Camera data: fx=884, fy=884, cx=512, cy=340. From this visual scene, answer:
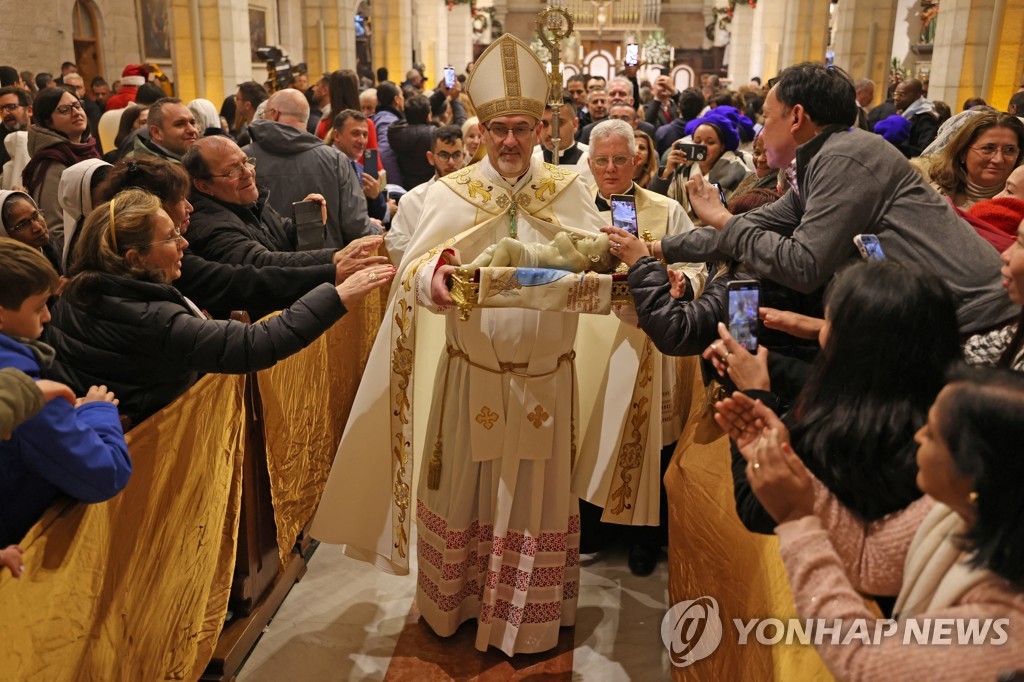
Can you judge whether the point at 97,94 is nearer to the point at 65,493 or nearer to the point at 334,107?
the point at 334,107

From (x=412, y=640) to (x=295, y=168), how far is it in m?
2.78

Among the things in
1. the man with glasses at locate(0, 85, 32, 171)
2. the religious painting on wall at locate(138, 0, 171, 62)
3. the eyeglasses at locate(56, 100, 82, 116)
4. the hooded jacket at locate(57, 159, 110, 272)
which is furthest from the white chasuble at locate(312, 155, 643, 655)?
the religious painting on wall at locate(138, 0, 171, 62)

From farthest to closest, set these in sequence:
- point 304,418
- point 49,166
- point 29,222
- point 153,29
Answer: point 153,29 → point 49,166 → point 304,418 → point 29,222

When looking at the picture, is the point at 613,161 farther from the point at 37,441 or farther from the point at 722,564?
the point at 37,441

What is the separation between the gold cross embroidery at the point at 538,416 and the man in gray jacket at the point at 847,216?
3.57ft

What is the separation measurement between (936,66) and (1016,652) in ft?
34.2

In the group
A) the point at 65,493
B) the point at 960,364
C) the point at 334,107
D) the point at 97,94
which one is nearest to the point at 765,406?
the point at 960,364

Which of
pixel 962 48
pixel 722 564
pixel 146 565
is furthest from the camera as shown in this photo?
pixel 962 48

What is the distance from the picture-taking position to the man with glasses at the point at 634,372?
3.77 m

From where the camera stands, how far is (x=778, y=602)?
82.4 inches

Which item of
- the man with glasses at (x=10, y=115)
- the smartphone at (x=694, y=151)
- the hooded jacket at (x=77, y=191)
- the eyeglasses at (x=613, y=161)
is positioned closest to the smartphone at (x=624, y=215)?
the eyeglasses at (x=613, y=161)

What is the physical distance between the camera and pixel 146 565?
8.82 feet

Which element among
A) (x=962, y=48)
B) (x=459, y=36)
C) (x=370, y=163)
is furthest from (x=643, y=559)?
(x=459, y=36)

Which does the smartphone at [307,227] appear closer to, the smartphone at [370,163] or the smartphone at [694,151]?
the smartphone at [694,151]
